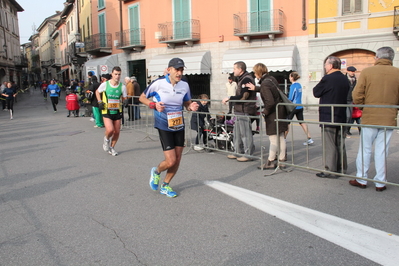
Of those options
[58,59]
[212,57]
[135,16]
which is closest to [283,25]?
[212,57]

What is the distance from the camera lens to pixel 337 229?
12.8ft

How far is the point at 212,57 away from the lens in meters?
23.8

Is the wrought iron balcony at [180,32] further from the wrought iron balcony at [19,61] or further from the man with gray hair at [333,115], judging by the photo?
the wrought iron balcony at [19,61]

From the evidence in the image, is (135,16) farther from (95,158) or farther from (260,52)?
(95,158)

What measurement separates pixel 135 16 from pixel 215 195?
80.5ft

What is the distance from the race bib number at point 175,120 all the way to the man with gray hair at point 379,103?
2524mm

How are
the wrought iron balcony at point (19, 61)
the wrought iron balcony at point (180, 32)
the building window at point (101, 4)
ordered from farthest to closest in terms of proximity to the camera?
the wrought iron balcony at point (19, 61) → the building window at point (101, 4) → the wrought iron balcony at point (180, 32)

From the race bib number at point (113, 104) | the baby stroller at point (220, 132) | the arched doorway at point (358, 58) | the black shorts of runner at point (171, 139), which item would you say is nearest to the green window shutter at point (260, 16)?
the arched doorway at point (358, 58)

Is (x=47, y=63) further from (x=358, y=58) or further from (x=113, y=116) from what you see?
(x=113, y=116)

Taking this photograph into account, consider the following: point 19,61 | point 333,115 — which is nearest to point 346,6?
point 333,115

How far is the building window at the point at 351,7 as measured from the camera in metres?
18.6

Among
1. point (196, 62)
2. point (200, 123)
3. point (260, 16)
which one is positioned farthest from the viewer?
point (196, 62)

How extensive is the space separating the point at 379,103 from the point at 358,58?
15.4m

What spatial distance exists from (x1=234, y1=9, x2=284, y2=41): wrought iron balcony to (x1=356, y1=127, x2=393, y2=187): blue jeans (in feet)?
53.9
